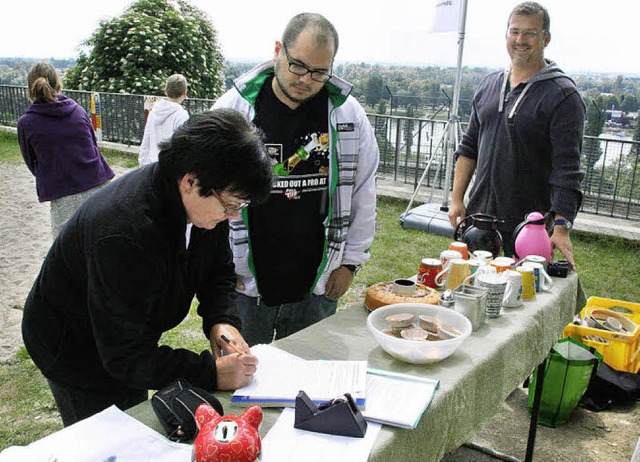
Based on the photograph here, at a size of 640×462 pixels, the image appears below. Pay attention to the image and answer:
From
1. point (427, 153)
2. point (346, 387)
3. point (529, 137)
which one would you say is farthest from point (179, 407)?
point (427, 153)

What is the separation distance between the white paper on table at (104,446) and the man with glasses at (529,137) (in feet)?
6.93

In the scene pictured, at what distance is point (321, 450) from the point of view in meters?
1.24

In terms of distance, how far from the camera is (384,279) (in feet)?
16.8

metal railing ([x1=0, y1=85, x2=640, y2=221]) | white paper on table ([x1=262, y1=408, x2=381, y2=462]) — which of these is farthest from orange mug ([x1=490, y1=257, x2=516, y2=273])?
metal railing ([x1=0, y1=85, x2=640, y2=221])

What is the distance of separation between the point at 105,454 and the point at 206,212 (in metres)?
0.58

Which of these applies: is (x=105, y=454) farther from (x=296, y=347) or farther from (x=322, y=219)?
(x=322, y=219)

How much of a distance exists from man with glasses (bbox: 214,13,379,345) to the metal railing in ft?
14.3

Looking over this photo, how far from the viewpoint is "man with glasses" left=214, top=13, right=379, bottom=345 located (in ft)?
7.20

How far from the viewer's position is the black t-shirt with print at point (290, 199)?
2197mm

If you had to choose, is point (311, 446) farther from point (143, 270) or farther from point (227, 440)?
point (143, 270)

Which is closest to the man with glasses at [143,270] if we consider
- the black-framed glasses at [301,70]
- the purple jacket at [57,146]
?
the black-framed glasses at [301,70]

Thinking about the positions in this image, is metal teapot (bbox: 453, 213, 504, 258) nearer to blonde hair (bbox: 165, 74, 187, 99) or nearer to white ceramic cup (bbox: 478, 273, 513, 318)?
white ceramic cup (bbox: 478, 273, 513, 318)

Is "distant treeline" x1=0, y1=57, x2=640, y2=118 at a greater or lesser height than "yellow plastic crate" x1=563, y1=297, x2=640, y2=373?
greater

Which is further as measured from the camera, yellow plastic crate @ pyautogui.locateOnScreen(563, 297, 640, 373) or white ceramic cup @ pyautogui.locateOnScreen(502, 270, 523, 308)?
yellow plastic crate @ pyautogui.locateOnScreen(563, 297, 640, 373)
